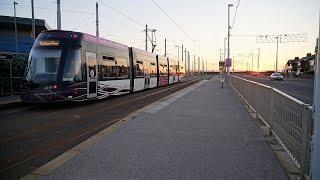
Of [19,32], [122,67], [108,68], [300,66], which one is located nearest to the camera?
[108,68]

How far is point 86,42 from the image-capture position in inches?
724

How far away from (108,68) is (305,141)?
54.2 feet

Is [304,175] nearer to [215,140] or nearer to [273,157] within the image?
[273,157]

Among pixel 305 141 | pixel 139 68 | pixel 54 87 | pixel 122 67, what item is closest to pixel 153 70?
pixel 139 68

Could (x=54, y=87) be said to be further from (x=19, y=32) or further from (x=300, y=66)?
(x=300, y=66)

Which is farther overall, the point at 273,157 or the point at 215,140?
the point at 215,140

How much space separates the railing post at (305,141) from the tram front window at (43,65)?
12.5 m

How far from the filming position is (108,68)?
2141cm

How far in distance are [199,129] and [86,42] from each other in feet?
31.4

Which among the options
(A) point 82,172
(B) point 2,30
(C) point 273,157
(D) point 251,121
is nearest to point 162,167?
(A) point 82,172

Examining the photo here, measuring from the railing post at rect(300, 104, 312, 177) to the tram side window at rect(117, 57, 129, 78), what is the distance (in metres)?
18.5

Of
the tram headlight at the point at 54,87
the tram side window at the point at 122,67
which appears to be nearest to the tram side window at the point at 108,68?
the tram side window at the point at 122,67

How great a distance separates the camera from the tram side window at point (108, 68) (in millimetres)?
20478

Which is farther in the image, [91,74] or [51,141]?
[91,74]
